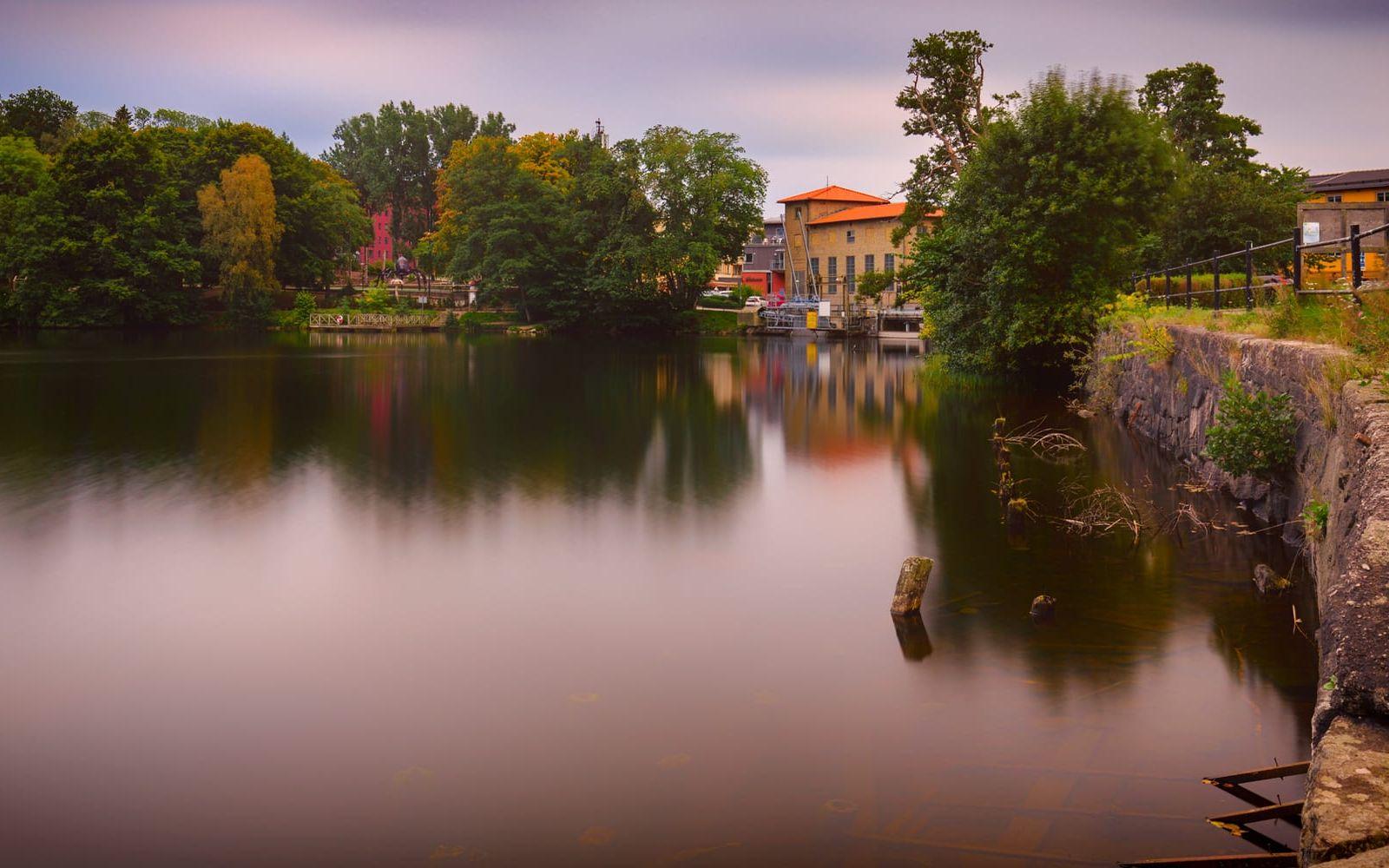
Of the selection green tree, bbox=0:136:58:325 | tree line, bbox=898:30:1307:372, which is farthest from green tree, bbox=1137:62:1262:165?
green tree, bbox=0:136:58:325

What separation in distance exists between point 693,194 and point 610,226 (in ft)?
16.7

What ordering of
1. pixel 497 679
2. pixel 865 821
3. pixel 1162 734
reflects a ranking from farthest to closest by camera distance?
pixel 497 679, pixel 1162 734, pixel 865 821

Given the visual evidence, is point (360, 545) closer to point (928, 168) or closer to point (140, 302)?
point (928, 168)

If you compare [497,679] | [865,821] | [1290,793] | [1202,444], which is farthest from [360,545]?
[1202,444]

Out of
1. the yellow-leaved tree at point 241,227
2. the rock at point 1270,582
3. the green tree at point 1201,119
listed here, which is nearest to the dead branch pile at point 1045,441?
the rock at point 1270,582

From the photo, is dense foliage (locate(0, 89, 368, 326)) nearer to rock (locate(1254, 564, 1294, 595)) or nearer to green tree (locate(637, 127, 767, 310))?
green tree (locate(637, 127, 767, 310))

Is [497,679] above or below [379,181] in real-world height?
below

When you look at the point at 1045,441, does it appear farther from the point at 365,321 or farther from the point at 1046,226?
the point at 365,321

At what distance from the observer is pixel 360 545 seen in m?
11.4

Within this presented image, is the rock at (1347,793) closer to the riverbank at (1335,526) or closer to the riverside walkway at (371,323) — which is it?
the riverbank at (1335,526)

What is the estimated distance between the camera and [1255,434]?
1013 centimetres

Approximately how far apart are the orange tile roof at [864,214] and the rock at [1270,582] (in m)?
66.2

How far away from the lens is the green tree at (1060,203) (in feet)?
84.6

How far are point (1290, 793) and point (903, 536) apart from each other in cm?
636
